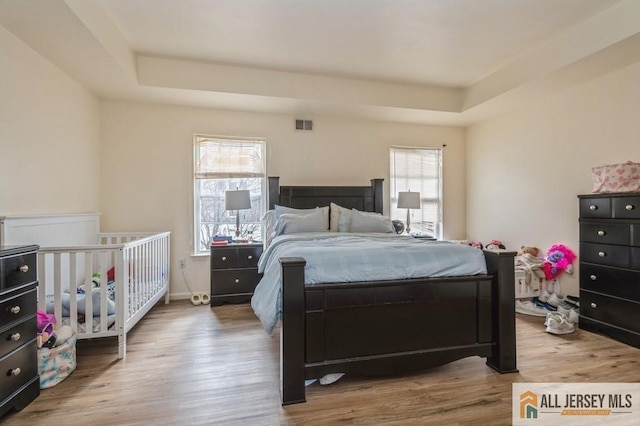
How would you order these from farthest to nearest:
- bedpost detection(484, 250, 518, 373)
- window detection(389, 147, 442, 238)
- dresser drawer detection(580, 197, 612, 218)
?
window detection(389, 147, 442, 238) → dresser drawer detection(580, 197, 612, 218) → bedpost detection(484, 250, 518, 373)

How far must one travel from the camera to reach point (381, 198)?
454 centimetres

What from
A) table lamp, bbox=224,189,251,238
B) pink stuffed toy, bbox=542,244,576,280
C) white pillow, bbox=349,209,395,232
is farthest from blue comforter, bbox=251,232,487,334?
pink stuffed toy, bbox=542,244,576,280

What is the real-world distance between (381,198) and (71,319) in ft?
Result: 12.0

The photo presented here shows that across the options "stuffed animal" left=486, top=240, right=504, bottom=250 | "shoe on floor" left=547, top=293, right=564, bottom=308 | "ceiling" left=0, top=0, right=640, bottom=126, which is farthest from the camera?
"stuffed animal" left=486, top=240, right=504, bottom=250

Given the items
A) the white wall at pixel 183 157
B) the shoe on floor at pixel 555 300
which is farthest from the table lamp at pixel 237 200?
the shoe on floor at pixel 555 300

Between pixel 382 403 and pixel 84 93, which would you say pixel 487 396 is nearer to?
pixel 382 403

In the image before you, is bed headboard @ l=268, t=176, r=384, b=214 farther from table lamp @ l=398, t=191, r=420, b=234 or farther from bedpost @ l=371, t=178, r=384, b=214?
table lamp @ l=398, t=191, r=420, b=234

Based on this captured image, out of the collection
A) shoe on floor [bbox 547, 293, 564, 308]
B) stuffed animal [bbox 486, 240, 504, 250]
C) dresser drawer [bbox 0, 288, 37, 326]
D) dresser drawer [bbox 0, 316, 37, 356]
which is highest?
stuffed animal [bbox 486, 240, 504, 250]

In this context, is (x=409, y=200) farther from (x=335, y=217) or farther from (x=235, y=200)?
(x=235, y=200)

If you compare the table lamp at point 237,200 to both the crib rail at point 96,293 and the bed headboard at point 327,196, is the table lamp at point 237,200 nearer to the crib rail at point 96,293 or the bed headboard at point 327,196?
the bed headboard at point 327,196

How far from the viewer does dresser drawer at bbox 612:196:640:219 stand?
263cm

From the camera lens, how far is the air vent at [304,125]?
176 inches

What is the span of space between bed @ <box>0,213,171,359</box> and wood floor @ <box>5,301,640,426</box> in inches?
11.8

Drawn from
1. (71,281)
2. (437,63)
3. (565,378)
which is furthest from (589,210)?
(71,281)
